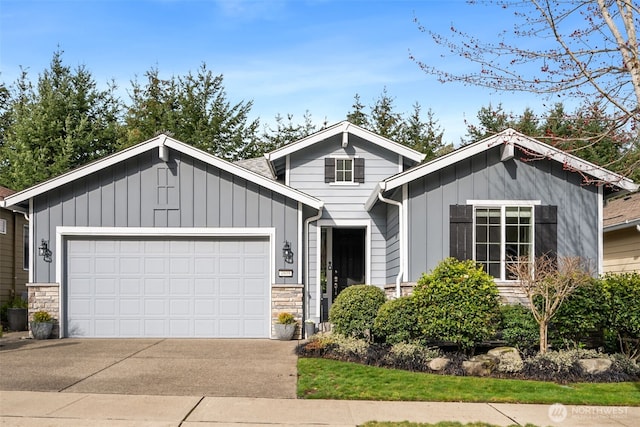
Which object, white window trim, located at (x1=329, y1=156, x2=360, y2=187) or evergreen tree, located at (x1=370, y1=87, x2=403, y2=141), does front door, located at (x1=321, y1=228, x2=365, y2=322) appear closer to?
white window trim, located at (x1=329, y1=156, x2=360, y2=187)

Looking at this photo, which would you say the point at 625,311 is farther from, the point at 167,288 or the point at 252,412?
the point at 167,288

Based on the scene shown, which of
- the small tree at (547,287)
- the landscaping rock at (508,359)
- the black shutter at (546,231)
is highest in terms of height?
the black shutter at (546,231)

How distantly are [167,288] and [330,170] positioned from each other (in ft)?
15.1

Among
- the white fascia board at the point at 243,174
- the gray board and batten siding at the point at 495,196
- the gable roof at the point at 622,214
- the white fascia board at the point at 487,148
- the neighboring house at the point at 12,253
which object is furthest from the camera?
the neighboring house at the point at 12,253

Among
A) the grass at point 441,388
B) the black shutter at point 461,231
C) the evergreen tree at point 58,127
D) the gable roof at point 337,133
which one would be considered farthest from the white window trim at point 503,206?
the evergreen tree at point 58,127

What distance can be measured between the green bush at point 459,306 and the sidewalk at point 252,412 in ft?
8.56

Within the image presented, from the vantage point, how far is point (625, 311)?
34.6 ft

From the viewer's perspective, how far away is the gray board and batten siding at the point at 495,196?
40.6ft

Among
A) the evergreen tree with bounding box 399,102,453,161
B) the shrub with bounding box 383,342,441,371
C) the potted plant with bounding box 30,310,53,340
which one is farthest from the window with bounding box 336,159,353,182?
the evergreen tree with bounding box 399,102,453,161

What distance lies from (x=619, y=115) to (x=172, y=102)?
25532 mm

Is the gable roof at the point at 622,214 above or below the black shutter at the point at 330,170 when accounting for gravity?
below

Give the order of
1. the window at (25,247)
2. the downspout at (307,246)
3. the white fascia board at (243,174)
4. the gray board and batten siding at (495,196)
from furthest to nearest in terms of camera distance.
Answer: the window at (25,247) < the downspout at (307,246) < the white fascia board at (243,174) < the gray board and batten siding at (495,196)

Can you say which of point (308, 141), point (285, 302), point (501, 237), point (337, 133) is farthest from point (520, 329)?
point (308, 141)

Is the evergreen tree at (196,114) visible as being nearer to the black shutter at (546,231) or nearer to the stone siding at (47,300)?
the stone siding at (47,300)
